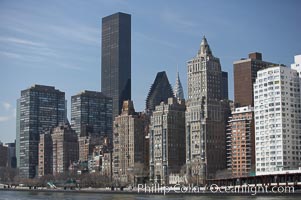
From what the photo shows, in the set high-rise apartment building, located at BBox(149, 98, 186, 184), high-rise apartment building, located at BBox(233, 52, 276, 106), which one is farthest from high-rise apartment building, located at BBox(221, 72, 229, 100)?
high-rise apartment building, located at BBox(149, 98, 186, 184)

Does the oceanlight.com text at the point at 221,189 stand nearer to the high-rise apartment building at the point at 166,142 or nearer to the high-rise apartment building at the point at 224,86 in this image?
the high-rise apartment building at the point at 166,142

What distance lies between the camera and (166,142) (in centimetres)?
14525

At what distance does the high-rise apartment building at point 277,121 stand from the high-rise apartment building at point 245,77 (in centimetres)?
2667

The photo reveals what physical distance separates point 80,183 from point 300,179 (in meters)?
74.7

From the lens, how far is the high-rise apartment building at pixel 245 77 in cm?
14888

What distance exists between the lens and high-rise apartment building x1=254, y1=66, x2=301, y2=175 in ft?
382

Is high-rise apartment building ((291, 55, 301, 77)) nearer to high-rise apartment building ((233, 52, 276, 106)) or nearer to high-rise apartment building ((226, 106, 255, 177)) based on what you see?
high-rise apartment building ((226, 106, 255, 177))

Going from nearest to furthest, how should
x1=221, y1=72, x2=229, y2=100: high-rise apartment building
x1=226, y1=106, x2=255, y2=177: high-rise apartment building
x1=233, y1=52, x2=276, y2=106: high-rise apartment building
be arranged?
x1=226, y1=106, x2=255, y2=177: high-rise apartment building, x1=233, y1=52, x2=276, y2=106: high-rise apartment building, x1=221, y1=72, x2=229, y2=100: high-rise apartment building

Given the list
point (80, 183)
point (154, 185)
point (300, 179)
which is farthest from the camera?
point (80, 183)

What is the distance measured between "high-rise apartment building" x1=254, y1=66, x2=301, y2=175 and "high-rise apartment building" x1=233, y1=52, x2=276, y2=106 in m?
26.7

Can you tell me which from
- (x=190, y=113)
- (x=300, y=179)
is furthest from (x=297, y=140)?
(x=190, y=113)

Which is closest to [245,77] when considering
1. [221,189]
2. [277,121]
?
[277,121]

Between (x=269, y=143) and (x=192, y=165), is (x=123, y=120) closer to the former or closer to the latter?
(x=192, y=165)

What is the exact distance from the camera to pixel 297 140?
118m
